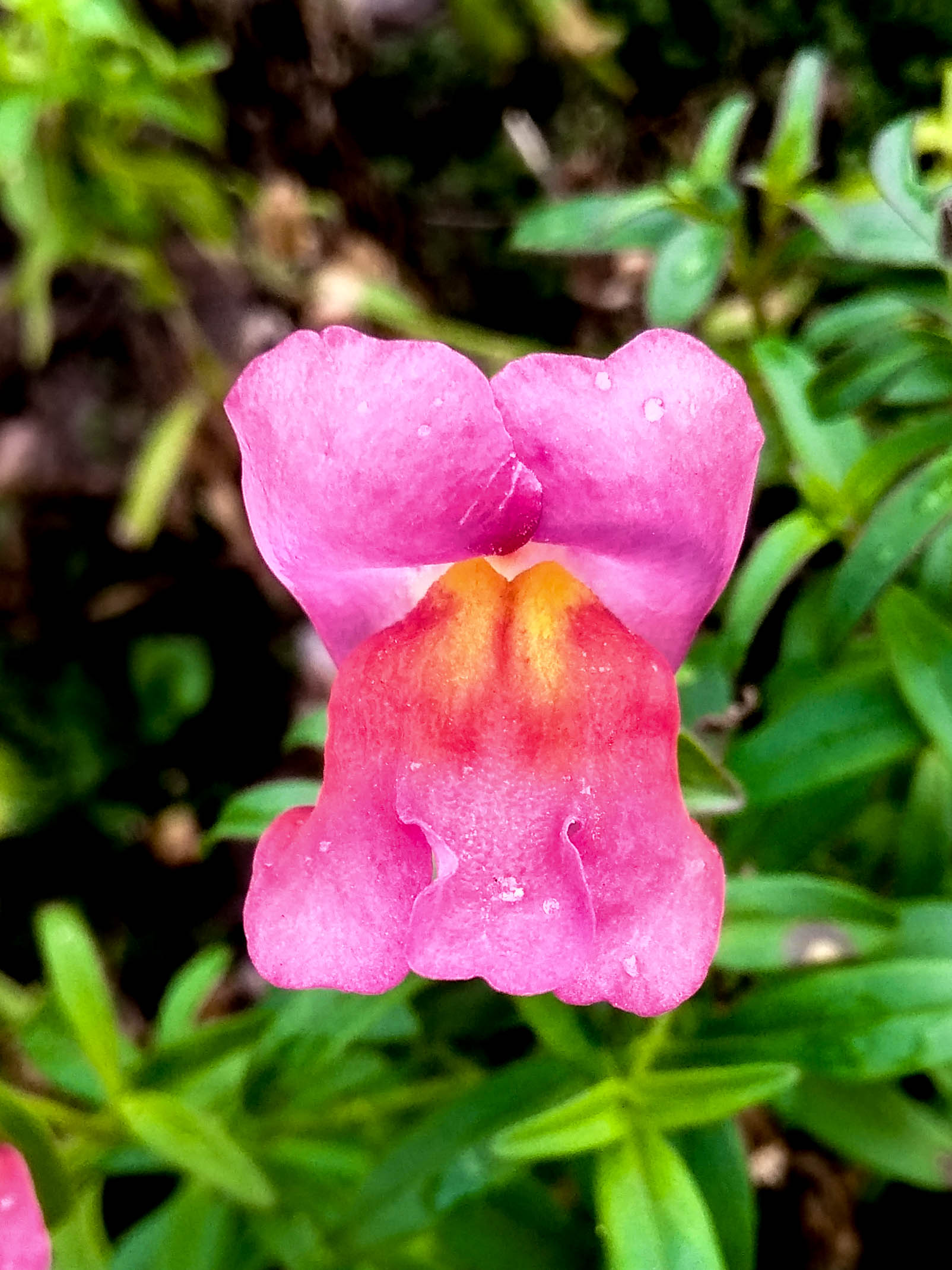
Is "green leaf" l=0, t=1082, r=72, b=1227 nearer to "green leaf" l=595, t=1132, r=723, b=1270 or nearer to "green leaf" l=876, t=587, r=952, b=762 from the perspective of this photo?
"green leaf" l=595, t=1132, r=723, b=1270

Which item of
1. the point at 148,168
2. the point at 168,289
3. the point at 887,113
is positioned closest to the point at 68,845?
the point at 168,289

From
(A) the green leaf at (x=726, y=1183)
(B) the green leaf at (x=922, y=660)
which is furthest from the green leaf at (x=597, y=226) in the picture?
(A) the green leaf at (x=726, y=1183)

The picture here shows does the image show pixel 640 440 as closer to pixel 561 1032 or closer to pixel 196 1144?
pixel 561 1032

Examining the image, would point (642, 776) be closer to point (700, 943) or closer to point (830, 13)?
point (700, 943)

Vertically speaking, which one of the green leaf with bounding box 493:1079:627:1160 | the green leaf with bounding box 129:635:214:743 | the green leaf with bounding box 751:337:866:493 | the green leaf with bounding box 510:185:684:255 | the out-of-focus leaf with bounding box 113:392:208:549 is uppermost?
the green leaf with bounding box 510:185:684:255

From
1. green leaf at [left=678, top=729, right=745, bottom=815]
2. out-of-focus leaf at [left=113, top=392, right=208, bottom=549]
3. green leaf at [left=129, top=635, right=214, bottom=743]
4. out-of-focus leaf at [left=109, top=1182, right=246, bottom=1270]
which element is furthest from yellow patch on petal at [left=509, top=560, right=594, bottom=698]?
green leaf at [left=129, top=635, right=214, bottom=743]

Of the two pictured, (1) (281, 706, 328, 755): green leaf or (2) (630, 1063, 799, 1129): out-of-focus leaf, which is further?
(1) (281, 706, 328, 755): green leaf

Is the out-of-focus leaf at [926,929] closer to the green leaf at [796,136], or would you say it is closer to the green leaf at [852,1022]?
the green leaf at [852,1022]

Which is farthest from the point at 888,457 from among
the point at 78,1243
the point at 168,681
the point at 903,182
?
the point at 168,681

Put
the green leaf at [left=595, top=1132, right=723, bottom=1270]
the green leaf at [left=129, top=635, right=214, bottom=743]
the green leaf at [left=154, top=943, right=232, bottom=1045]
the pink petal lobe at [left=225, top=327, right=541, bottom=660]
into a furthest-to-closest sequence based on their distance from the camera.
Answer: the green leaf at [left=129, top=635, right=214, bottom=743] < the green leaf at [left=154, top=943, right=232, bottom=1045] < the green leaf at [left=595, top=1132, right=723, bottom=1270] < the pink petal lobe at [left=225, top=327, right=541, bottom=660]
